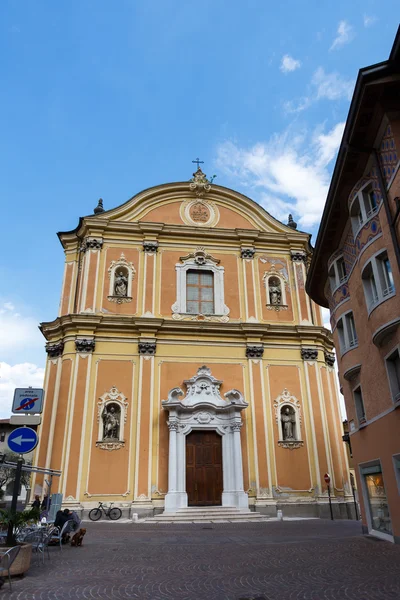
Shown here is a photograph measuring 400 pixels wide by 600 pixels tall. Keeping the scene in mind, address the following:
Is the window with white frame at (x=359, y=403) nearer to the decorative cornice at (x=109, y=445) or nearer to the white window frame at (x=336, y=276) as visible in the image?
the white window frame at (x=336, y=276)

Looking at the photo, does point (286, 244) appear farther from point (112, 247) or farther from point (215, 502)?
point (215, 502)

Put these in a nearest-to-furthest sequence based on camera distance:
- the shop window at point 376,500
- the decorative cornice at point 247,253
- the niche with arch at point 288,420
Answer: the shop window at point 376,500, the niche with arch at point 288,420, the decorative cornice at point 247,253

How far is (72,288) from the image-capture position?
23672mm

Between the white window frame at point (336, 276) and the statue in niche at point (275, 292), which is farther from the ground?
the statue in niche at point (275, 292)

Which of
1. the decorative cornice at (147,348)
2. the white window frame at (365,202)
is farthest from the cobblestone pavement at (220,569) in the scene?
the decorative cornice at (147,348)

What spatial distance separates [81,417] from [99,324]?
435 cm

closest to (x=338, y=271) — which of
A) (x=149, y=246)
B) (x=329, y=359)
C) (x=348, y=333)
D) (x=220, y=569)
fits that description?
(x=348, y=333)

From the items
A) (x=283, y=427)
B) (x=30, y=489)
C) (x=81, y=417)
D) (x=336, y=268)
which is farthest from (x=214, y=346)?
(x=30, y=489)

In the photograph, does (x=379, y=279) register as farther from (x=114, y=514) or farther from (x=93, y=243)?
(x=93, y=243)

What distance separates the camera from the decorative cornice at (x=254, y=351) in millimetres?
22297

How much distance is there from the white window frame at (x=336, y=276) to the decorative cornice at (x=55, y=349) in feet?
42.2

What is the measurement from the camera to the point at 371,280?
12.9 m

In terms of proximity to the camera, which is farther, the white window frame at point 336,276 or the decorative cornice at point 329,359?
the decorative cornice at point 329,359

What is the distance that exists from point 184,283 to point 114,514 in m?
11.2
